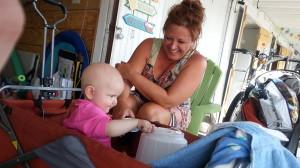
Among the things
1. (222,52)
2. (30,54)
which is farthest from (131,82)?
(222,52)

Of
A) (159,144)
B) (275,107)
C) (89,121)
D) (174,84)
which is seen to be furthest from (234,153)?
(275,107)

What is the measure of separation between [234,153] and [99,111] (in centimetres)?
49

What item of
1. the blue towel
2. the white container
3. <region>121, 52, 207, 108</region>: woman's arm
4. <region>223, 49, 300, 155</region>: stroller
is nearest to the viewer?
the blue towel

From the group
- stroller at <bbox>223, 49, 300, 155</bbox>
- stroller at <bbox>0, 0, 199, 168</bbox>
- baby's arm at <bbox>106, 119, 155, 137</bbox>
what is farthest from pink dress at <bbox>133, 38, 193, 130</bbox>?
stroller at <bbox>223, 49, 300, 155</bbox>

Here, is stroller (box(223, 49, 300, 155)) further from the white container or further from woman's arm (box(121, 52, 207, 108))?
the white container

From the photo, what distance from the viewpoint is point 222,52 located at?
3949 millimetres

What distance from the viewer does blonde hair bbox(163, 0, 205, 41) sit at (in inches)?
49.0

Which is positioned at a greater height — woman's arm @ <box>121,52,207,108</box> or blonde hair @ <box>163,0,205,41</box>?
blonde hair @ <box>163,0,205,41</box>

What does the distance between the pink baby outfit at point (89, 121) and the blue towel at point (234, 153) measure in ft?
0.98

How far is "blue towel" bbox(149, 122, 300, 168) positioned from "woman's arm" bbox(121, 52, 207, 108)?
0.63 meters

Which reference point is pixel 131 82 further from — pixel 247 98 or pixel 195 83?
pixel 247 98

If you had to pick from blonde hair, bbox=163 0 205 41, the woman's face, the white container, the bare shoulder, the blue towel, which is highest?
blonde hair, bbox=163 0 205 41

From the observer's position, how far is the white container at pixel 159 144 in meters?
0.79

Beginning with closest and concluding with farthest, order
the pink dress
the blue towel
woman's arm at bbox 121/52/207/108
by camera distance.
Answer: the blue towel
woman's arm at bbox 121/52/207/108
the pink dress
